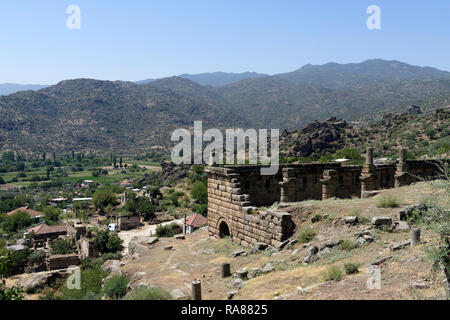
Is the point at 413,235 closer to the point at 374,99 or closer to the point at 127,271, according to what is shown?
the point at 127,271

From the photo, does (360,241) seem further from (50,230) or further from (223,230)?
(50,230)

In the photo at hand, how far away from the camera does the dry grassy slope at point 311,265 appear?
25.8 feet

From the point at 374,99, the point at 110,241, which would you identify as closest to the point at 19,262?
the point at 110,241

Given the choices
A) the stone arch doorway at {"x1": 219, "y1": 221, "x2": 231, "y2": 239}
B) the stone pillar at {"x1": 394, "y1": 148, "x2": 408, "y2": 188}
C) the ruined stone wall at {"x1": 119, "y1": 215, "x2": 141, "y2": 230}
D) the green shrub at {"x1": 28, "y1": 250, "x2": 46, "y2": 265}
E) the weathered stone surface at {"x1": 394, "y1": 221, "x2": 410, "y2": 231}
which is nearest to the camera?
the weathered stone surface at {"x1": 394, "y1": 221, "x2": 410, "y2": 231}

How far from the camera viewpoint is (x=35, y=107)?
631 ft

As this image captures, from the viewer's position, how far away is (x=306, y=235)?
12.8 meters

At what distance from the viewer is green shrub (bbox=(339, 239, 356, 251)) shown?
10.8 metres

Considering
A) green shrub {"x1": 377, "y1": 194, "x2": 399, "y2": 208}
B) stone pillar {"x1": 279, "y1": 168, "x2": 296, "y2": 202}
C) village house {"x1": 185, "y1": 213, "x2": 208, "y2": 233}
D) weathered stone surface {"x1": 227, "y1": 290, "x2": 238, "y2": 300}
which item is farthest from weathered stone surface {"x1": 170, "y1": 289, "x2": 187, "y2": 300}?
village house {"x1": 185, "y1": 213, "x2": 208, "y2": 233}

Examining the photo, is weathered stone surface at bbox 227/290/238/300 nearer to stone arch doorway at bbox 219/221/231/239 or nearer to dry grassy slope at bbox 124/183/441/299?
dry grassy slope at bbox 124/183/441/299

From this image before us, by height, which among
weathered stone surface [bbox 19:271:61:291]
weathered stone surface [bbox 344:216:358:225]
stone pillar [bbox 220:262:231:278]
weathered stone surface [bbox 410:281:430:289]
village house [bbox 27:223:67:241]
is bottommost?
village house [bbox 27:223:67:241]

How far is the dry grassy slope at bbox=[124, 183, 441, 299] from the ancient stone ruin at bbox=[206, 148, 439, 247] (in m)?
0.86

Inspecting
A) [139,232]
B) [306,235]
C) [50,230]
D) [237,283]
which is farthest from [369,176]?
[50,230]

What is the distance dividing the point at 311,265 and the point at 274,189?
8.19 meters

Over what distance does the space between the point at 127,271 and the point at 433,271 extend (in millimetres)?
11173
